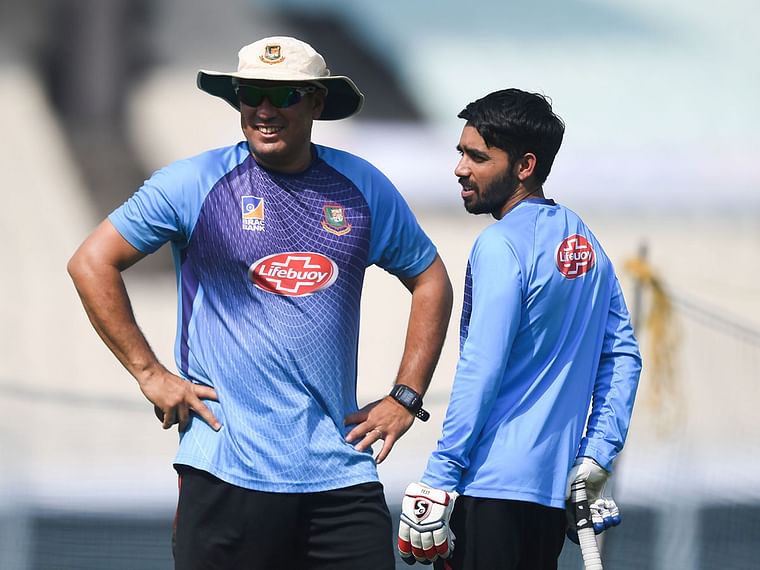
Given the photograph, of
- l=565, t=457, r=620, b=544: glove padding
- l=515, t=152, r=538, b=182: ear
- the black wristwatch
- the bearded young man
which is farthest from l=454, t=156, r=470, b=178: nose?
l=565, t=457, r=620, b=544: glove padding

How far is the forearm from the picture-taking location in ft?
10.8

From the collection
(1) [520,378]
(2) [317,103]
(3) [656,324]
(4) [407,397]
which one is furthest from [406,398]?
(3) [656,324]

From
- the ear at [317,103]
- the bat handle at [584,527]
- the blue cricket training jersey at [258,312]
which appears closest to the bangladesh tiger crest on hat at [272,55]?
the ear at [317,103]

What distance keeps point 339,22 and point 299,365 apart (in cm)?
743

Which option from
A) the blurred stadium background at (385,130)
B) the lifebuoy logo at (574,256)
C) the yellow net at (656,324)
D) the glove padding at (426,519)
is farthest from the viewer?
the blurred stadium background at (385,130)

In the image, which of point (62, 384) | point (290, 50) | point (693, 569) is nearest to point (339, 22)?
point (62, 384)

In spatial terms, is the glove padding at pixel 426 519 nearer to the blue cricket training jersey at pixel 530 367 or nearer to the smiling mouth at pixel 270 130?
the blue cricket training jersey at pixel 530 367

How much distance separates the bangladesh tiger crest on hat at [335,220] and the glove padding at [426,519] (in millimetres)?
655

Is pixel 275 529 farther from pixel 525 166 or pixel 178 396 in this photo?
pixel 525 166

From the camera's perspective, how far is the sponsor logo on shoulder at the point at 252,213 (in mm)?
3049

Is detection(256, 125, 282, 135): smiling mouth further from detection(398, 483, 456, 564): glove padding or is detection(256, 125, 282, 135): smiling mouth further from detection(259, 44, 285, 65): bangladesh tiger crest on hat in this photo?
detection(398, 483, 456, 564): glove padding

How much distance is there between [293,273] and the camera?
306 centimetres

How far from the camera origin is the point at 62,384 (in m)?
10.1

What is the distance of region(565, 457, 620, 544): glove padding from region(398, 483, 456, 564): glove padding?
320 mm
